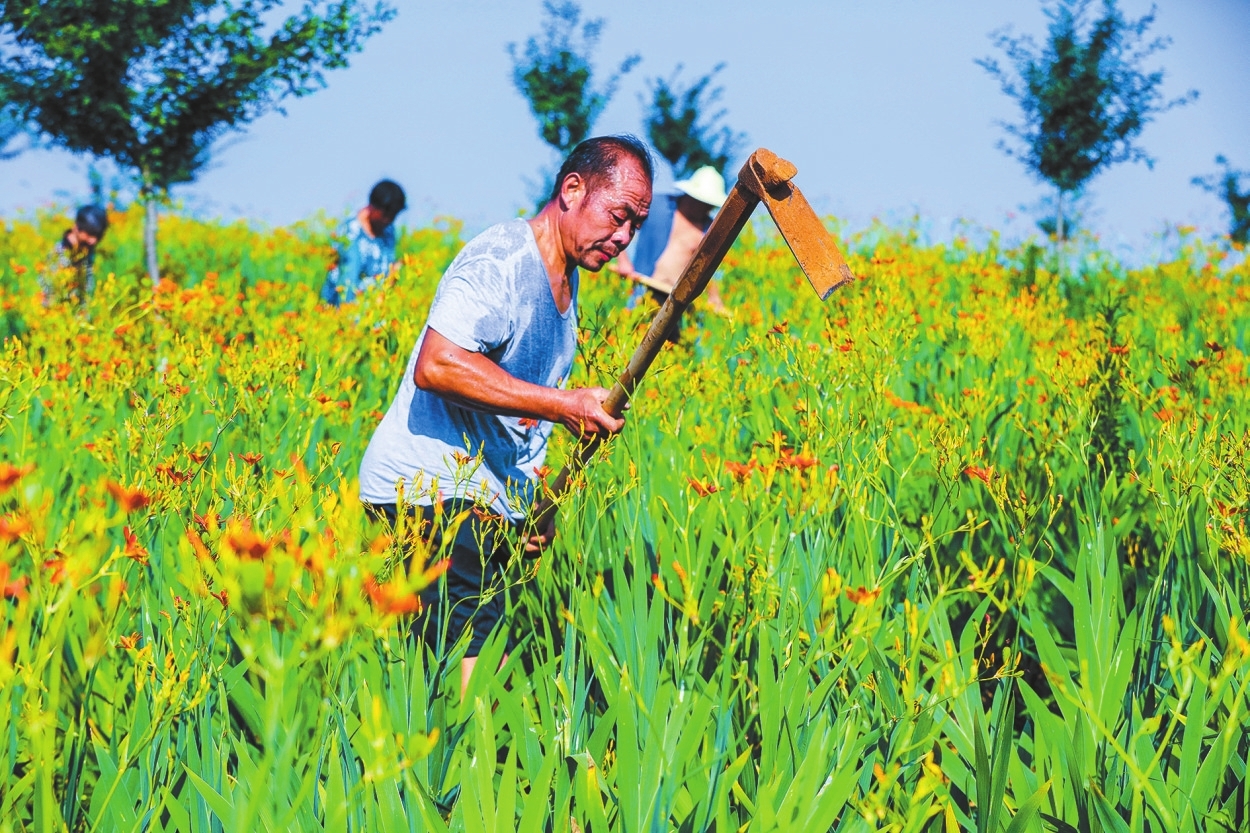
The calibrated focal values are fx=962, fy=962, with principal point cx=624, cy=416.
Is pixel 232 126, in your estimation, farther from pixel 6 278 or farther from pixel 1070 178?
pixel 1070 178

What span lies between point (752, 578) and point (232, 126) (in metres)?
7.65

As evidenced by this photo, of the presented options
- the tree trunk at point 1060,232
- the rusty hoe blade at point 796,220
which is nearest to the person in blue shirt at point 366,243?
the rusty hoe blade at point 796,220

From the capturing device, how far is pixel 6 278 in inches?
318

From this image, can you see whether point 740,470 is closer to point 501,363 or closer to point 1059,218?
point 501,363

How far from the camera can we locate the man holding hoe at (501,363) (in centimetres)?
205

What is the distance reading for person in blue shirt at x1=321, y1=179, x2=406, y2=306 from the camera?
5.61m

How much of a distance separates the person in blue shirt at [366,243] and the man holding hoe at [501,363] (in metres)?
3.48

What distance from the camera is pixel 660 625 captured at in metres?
1.98

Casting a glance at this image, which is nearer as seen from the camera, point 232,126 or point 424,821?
point 424,821

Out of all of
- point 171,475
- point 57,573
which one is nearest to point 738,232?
point 171,475

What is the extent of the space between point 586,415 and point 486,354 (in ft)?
1.05

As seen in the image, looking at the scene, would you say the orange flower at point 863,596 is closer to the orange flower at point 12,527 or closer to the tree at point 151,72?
the orange flower at point 12,527

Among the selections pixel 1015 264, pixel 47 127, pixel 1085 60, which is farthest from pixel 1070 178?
pixel 47 127

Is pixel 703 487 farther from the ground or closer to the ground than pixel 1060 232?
closer to the ground
